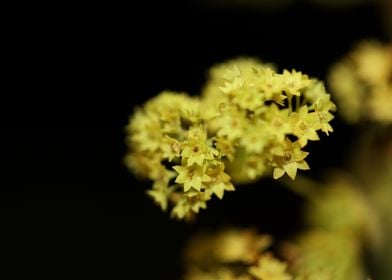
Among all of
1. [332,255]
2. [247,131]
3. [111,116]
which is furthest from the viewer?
[111,116]

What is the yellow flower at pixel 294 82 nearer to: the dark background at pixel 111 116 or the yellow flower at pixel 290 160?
the yellow flower at pixel 290 160

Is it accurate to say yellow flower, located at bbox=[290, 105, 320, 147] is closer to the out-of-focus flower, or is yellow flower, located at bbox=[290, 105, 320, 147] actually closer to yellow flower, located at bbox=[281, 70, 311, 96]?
yellow flower, located at bbox=[281, 70, 311, 96]

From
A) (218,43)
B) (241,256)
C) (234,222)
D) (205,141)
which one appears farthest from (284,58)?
(205,141)

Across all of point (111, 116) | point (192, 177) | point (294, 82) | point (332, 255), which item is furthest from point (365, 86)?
point (111, 116)

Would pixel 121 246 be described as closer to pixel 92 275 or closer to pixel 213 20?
pixel 92 275

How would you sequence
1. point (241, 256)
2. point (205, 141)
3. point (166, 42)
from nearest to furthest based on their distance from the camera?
point (205, 141)
point (241, 256)
point (166, 42)

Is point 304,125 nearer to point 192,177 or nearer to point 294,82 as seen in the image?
point 294,82
